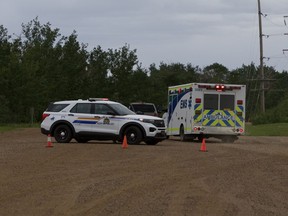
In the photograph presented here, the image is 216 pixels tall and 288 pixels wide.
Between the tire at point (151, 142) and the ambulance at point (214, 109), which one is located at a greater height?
the ambulance at point (214, 109)

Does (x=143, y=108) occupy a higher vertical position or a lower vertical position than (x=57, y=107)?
higher

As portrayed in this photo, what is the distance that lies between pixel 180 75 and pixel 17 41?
169ft

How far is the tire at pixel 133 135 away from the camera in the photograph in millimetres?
25844

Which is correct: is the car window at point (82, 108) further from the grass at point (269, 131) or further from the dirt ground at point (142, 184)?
the grass at point (269, 131)

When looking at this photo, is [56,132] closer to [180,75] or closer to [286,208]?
[286,208]

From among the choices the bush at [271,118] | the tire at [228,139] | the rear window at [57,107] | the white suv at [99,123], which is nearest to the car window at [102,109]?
the white suv at [99,123]

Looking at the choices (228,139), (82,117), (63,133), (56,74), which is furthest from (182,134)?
(56,74)

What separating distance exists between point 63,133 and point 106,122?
5.88 feet

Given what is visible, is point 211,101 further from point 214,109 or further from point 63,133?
point 63,133

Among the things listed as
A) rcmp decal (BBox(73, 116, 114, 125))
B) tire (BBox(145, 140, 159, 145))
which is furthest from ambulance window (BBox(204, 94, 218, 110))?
rcmp decal (BBox(73, 116, 114, 125))

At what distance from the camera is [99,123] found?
2617cm

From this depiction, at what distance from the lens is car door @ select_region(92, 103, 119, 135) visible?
26.0 m

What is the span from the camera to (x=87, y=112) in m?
26.6

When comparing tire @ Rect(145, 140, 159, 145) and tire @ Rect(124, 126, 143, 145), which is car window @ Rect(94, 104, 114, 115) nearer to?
tire @ Rect(124, 126, 143, 145)
